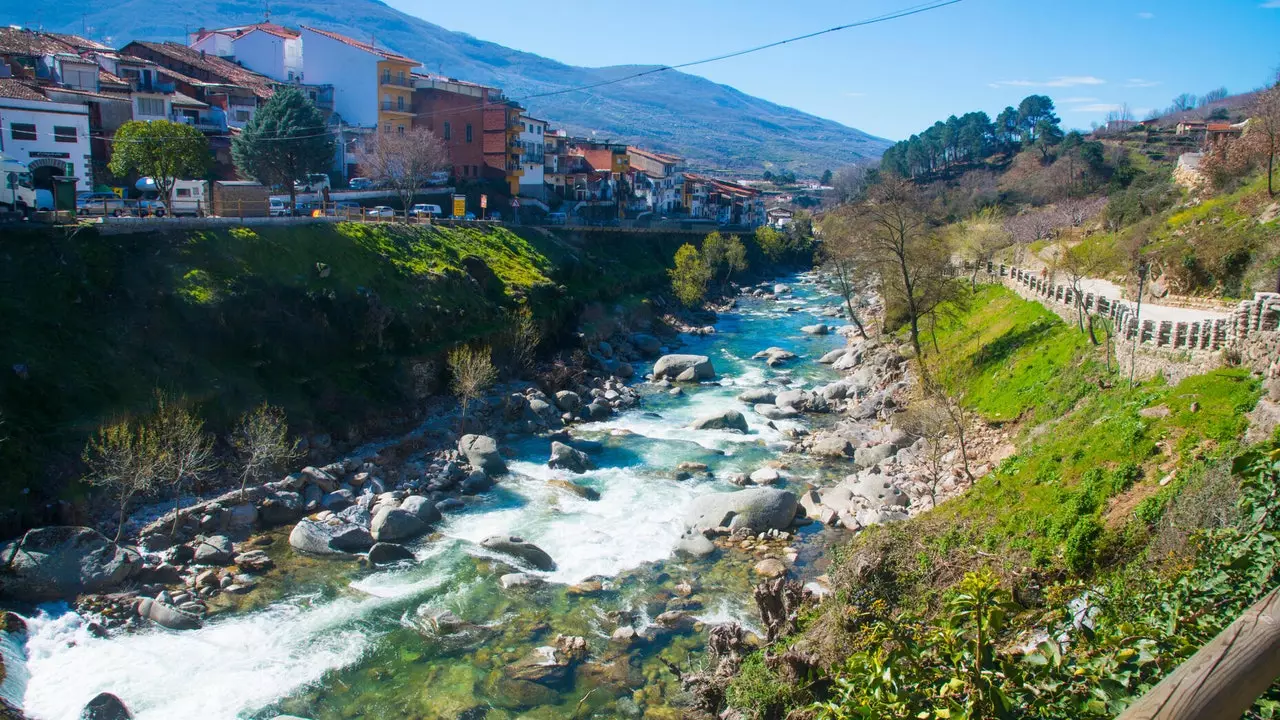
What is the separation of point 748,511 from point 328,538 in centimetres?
1174

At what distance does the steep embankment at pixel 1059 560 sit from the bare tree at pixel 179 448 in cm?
1597

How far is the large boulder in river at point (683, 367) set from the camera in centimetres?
4181

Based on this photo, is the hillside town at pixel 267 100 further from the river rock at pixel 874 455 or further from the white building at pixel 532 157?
the river rock at pixel 874 455

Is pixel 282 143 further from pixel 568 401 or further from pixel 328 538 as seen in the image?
pixel 328 538

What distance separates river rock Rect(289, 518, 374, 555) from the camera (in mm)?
21234

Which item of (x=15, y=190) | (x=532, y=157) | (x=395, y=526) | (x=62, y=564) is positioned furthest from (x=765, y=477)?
(x=532, y=157)

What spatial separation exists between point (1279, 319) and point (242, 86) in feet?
201

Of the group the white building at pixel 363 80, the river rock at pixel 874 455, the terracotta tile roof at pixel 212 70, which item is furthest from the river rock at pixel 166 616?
the terracotta tile roof at pixel 212 70

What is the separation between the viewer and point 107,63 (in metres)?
50.9

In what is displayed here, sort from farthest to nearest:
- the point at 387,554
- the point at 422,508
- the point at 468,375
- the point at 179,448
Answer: the point at 468,375 < the point at 422,508 < the point at 179,448 < the point at 387,554

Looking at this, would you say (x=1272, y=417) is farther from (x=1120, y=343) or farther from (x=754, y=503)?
(x=754, y=503)

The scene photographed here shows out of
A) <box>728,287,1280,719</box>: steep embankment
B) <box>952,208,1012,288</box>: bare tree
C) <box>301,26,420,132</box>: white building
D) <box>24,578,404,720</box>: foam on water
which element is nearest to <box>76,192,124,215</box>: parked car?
<box>24,578,404,720</box>: foam on water

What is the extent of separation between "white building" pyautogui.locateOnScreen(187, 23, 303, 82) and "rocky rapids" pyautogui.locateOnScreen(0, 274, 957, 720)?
4808 centimetres

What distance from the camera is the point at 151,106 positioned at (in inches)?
1957
